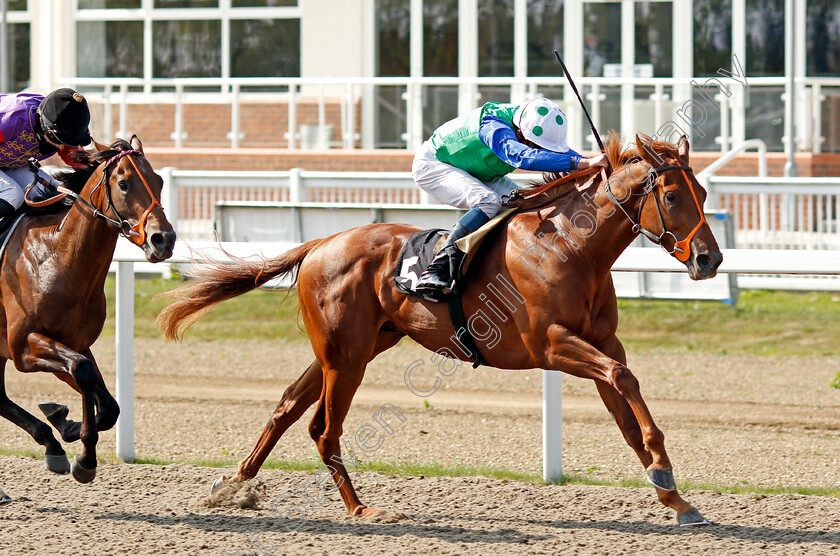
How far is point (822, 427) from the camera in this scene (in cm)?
717

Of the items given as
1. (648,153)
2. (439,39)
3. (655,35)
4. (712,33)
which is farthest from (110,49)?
(648,153)

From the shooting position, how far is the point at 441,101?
1481cm

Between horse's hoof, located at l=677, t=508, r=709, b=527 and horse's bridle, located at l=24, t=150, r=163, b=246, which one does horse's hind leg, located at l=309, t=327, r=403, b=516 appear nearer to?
horse's bridle, located at l=24, t=150, r=163, b=246

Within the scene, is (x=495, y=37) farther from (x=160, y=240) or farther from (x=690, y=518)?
(x=690, y=518)

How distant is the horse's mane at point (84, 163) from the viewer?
17.4 feet

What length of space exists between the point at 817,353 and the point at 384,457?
4814 mm

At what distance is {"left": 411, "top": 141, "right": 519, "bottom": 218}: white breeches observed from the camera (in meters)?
5.21

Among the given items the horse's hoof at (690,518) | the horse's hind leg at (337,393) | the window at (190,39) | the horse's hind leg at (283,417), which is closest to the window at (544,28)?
the window at (190,39)

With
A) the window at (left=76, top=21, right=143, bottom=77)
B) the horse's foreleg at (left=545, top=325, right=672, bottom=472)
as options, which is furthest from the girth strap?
the window at (left=76, top=21, right=143, bottom=77)

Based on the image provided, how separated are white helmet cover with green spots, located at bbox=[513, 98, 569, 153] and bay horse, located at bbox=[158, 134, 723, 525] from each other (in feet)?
0.75

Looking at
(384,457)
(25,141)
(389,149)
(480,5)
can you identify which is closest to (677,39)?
(480,5)

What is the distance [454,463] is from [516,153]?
83.7 inches

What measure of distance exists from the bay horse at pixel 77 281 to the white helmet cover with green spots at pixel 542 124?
1.64 metres

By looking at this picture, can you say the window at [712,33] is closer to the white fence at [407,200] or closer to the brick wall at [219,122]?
the white fence at [407,200]
